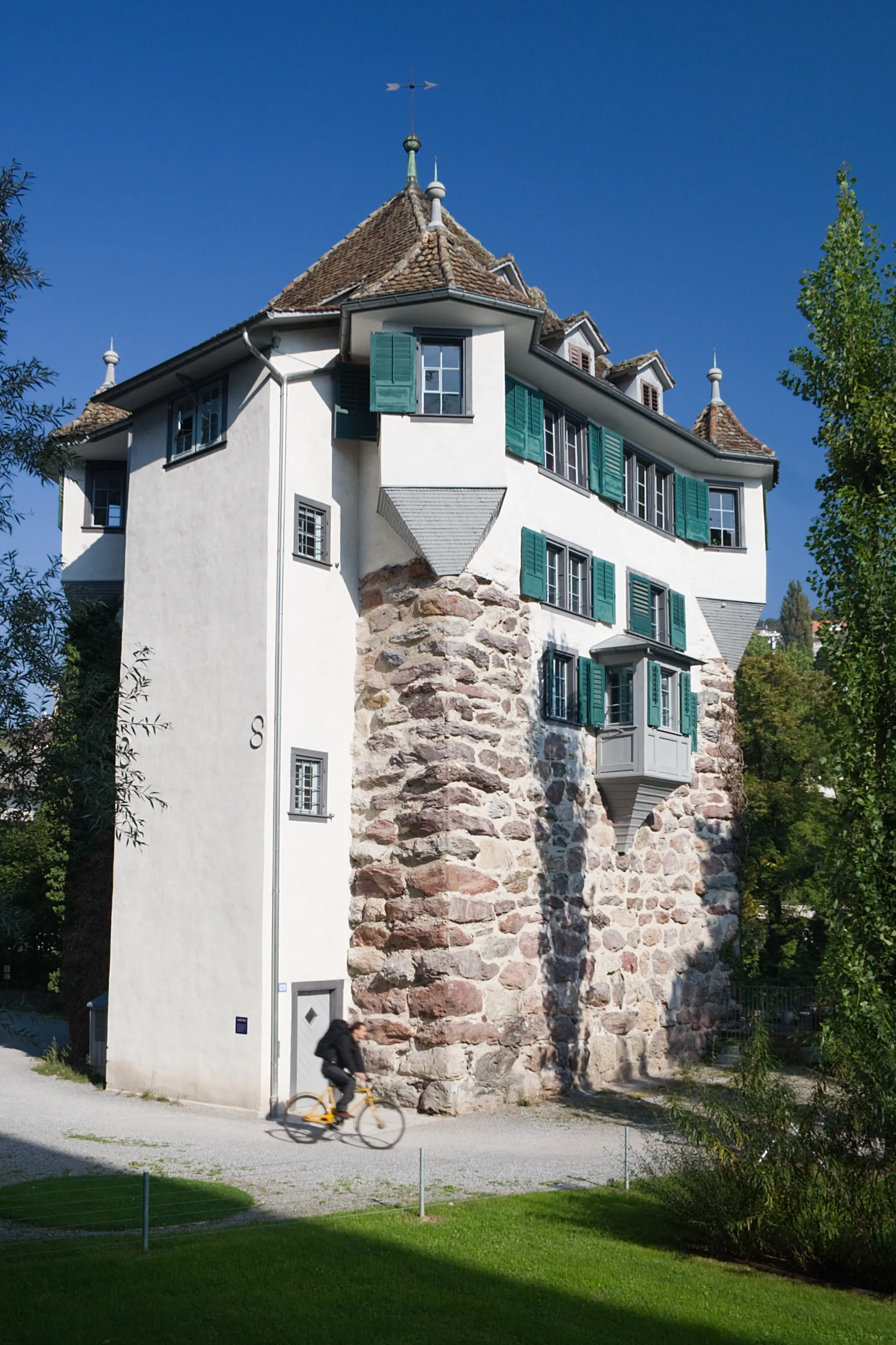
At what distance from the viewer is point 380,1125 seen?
666 inches

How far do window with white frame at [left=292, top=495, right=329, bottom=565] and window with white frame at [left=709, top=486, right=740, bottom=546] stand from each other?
9.73 meters

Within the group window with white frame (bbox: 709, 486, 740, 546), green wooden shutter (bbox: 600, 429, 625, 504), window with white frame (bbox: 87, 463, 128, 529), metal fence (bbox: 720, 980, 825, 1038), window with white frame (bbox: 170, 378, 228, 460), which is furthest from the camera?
window with white frame (bbox: 709, 486, 740, 546)

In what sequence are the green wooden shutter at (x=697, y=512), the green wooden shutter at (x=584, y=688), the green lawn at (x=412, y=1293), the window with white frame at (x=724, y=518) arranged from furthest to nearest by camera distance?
the window with white frame at (x=724, y=518) → the green wooden shutter at (x=697, y=512) → the green wooden shutter at (x=584, y=688) → the green lawn at (x=412, y=1293)

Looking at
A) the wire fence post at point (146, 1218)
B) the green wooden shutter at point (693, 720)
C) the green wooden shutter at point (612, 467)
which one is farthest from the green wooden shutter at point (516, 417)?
the wire fence post at point (146, 1218)

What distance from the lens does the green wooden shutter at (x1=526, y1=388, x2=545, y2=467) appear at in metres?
21.7

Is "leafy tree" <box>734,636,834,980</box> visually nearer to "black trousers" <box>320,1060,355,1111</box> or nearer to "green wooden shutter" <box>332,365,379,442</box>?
"green wooden shutter" <box>332,365,379,442</box>

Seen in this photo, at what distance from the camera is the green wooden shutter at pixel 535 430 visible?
21.7m

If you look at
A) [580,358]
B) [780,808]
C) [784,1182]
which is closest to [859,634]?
[784,1182]

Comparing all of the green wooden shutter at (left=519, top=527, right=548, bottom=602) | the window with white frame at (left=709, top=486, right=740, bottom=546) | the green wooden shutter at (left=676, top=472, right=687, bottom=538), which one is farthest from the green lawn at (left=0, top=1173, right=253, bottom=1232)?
the window with white frame at (left=709, top=486, right=740, bottom=546)

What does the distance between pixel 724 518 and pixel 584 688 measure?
6686 mm

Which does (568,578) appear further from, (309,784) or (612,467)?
(309,784)

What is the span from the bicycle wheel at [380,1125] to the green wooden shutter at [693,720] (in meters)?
9.70

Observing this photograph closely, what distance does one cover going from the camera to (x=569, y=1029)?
21172 mm

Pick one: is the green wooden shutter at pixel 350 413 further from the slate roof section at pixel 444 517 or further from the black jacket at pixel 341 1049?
the black jacket at pixel 341 1049
